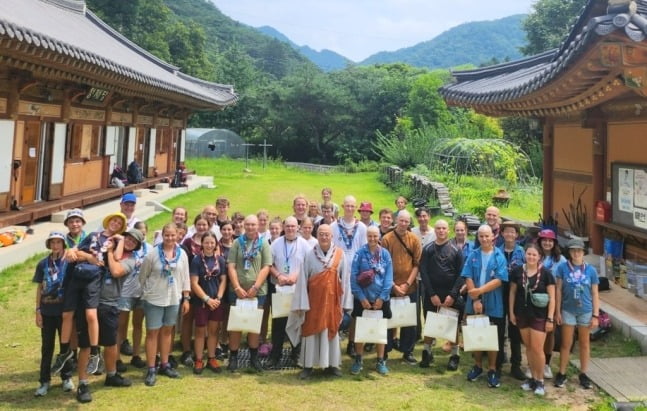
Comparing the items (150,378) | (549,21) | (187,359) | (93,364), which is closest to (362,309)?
(187,359)

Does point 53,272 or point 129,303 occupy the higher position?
point 53,272

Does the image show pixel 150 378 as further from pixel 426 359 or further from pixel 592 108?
pixel 592 108

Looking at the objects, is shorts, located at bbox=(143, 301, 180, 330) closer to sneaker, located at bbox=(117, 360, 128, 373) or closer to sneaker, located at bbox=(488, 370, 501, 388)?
sneaker, located at bbox=(117, 360, 128, 373)

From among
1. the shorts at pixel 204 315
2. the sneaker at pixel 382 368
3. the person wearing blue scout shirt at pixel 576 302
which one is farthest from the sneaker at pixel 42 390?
the person wearing blue scout shirt at pixel 576 302

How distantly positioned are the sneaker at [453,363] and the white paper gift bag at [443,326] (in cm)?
32

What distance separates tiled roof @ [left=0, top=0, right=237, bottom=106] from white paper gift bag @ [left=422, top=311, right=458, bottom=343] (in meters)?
6.53

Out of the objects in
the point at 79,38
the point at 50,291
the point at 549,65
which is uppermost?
the point at 79,38

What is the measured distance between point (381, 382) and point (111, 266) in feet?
9.09

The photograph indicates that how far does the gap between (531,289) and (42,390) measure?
4477mm

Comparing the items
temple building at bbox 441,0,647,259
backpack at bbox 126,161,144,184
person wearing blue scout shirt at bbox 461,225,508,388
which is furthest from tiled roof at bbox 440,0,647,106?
backpack at bbox 126,161,144,184

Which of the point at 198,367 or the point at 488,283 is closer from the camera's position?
the point at 488,283

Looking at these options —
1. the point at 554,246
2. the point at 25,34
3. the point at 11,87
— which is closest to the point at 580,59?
the point at 554,246

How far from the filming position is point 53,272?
429cm

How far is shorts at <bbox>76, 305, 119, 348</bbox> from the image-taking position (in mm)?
4375
